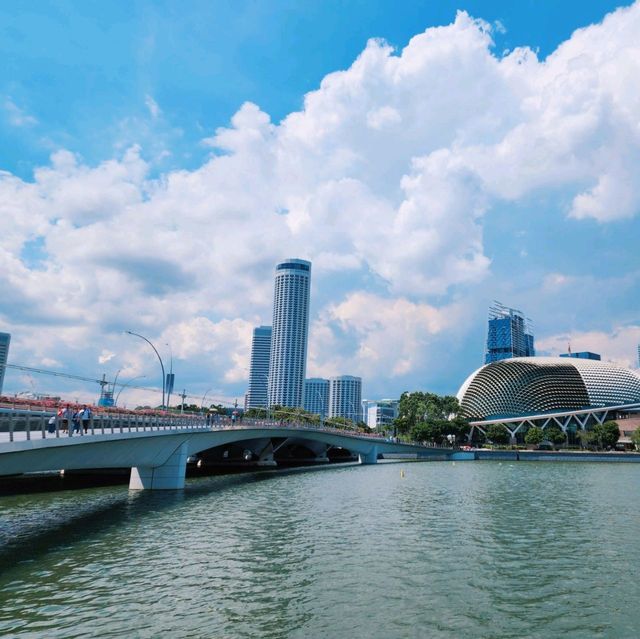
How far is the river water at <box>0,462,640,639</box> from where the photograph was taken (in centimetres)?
1528

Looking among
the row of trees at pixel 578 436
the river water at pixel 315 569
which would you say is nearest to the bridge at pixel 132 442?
the river water at pixel 315 569

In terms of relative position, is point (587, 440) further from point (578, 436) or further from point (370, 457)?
point (370, 457)

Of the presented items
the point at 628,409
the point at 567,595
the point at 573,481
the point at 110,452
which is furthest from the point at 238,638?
the point at 628,409

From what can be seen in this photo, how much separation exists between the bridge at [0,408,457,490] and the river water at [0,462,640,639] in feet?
11.9

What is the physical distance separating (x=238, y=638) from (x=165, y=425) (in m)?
36.7

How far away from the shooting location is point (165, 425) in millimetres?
48656

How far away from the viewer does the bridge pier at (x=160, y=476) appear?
159ft

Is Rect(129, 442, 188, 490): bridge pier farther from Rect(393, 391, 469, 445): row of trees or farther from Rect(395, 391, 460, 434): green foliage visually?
Rect(395, 391, 460, 434): green foliage

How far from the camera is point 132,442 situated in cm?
4041

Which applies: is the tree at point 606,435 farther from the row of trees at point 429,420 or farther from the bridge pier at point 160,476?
the bridge pier at point 160,476

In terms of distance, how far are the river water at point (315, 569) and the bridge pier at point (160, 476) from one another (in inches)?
322

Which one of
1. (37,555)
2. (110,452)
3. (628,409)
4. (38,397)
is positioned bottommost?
(37,555)

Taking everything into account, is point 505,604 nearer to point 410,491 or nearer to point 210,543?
point 210,543

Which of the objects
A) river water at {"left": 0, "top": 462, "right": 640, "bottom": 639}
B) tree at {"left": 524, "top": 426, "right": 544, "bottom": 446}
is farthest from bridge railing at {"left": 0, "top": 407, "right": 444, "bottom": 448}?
tree at {"left": 524, "top": 426, "right": 544, "bottom": 446}
